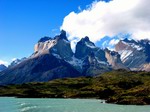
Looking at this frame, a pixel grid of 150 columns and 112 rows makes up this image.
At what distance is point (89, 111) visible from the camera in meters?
176

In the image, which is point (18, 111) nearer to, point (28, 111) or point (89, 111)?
point (28, 111)

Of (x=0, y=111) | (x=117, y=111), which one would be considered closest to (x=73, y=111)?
(x=117, y=111)

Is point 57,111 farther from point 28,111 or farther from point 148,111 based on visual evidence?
point 148,111

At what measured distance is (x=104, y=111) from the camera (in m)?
176

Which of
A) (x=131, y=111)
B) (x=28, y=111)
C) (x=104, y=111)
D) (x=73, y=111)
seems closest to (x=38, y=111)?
(x=28, y=111)

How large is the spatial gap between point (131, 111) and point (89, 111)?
70.3ft

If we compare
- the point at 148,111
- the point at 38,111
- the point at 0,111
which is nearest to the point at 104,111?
the point at 148,111

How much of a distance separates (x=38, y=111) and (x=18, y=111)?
1019 centimetres

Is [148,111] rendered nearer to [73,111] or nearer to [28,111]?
[73,111]

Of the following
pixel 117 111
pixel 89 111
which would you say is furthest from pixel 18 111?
pixel 117 111

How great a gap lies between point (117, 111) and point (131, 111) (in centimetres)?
730

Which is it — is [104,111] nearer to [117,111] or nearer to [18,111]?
[117,111]

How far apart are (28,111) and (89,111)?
102 ft

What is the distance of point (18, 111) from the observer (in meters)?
176
